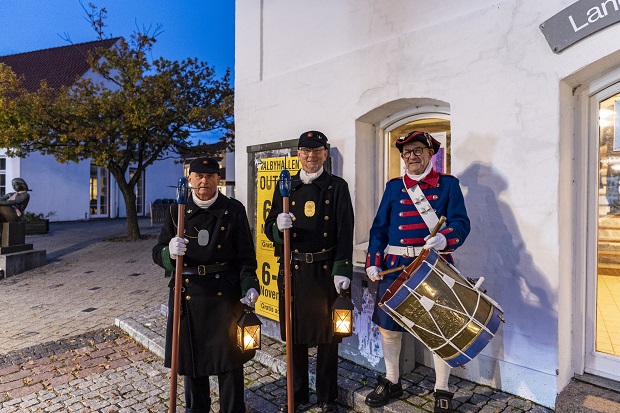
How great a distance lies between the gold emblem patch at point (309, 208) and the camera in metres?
3.47

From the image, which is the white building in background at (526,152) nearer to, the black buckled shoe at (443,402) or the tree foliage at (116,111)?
the black buckled shoe at (443,402)

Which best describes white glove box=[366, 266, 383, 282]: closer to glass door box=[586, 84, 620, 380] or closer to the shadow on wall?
the shadow on wall

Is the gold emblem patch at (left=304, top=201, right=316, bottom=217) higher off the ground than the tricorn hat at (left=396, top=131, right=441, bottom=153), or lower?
lower

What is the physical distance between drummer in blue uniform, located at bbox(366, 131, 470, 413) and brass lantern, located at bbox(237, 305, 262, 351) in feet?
2.97

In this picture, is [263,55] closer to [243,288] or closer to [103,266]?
[243,288]

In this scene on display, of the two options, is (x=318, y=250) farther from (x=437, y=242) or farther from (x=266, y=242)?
(x=266, y=242)

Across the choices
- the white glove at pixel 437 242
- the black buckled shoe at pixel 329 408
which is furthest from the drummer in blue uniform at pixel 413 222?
the black buckled shoe at pixel 329 408

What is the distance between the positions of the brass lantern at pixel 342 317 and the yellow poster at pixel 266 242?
6.28 ft

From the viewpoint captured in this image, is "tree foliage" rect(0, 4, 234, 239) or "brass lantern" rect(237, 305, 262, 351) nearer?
"brass lantern" rect(237, 305, 262, 351)

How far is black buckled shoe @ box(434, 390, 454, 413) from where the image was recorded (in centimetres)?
325

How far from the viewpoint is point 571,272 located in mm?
3523

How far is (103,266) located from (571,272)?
10523 millimetres

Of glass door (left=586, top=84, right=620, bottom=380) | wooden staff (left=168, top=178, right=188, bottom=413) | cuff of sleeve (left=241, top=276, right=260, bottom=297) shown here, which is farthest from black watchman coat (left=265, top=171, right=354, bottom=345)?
glass door (left=586, top=84, right=620, bottom=380)

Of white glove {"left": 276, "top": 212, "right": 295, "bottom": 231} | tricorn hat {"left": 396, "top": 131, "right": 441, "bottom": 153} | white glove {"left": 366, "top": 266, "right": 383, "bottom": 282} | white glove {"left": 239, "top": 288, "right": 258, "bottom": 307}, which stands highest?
tricorn hat {"left": 396, "top": 131, "right": 441, "bottom": 153}
